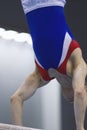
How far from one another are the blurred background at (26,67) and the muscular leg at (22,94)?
814 mm

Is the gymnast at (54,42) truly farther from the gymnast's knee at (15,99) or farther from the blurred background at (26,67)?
the blurred background at (26,67)

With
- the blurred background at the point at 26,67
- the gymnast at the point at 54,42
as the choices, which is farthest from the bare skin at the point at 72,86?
the blurred background at the point at 26,67

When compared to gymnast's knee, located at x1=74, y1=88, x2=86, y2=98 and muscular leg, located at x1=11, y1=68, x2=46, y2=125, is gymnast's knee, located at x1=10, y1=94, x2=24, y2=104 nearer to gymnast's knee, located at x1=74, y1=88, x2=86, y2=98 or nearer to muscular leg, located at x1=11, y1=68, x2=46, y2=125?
muscular leg, located at x1=11, y1=68, x2=46, y2=125

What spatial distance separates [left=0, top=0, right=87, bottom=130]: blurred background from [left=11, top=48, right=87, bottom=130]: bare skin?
82cm

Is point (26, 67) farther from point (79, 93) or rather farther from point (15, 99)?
point (79, 93)

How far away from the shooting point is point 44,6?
1.48 metres

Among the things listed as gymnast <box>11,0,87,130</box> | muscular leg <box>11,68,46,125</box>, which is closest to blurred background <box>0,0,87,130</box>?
muscular leg <box>11,68,46,125</box>

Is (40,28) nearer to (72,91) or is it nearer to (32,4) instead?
(32,4)

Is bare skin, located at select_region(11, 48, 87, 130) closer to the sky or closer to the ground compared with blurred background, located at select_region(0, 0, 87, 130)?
closer to the sky

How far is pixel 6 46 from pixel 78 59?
1.02 metres

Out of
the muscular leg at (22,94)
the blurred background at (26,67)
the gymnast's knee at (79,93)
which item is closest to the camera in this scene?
the gymnast's knee at (79,93)

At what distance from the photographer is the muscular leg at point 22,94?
5.06 ft

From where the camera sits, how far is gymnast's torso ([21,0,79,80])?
1480 mm

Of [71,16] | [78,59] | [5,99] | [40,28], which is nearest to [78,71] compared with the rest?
[78,59]
